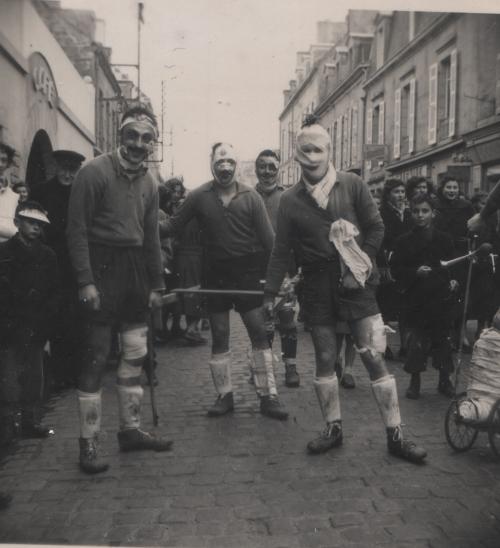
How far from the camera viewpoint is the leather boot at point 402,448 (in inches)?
141

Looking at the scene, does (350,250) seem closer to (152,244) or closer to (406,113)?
(152,244)

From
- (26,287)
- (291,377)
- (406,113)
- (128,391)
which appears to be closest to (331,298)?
(128,391)

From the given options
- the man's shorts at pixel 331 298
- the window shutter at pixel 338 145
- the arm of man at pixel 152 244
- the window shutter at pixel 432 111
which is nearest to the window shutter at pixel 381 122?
the window shutter at pixel 432 111

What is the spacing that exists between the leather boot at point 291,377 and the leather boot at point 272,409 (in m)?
0.85

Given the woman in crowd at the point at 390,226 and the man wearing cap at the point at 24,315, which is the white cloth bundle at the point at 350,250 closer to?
the man wearing cap at the point at 24,315

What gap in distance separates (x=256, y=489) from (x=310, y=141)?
6.13 ft

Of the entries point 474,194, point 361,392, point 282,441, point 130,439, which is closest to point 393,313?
point 361,392

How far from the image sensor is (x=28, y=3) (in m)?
5.07

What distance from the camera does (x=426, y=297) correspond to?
204 inches

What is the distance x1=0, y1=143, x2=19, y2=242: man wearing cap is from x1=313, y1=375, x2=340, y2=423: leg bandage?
6.64 ft

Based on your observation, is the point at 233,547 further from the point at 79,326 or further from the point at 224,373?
the point at 79,326

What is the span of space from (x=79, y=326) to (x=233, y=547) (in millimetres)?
2990

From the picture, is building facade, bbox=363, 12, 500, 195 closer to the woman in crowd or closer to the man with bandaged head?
the woman in crowd

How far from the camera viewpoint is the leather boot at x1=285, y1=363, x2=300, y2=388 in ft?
18.2
